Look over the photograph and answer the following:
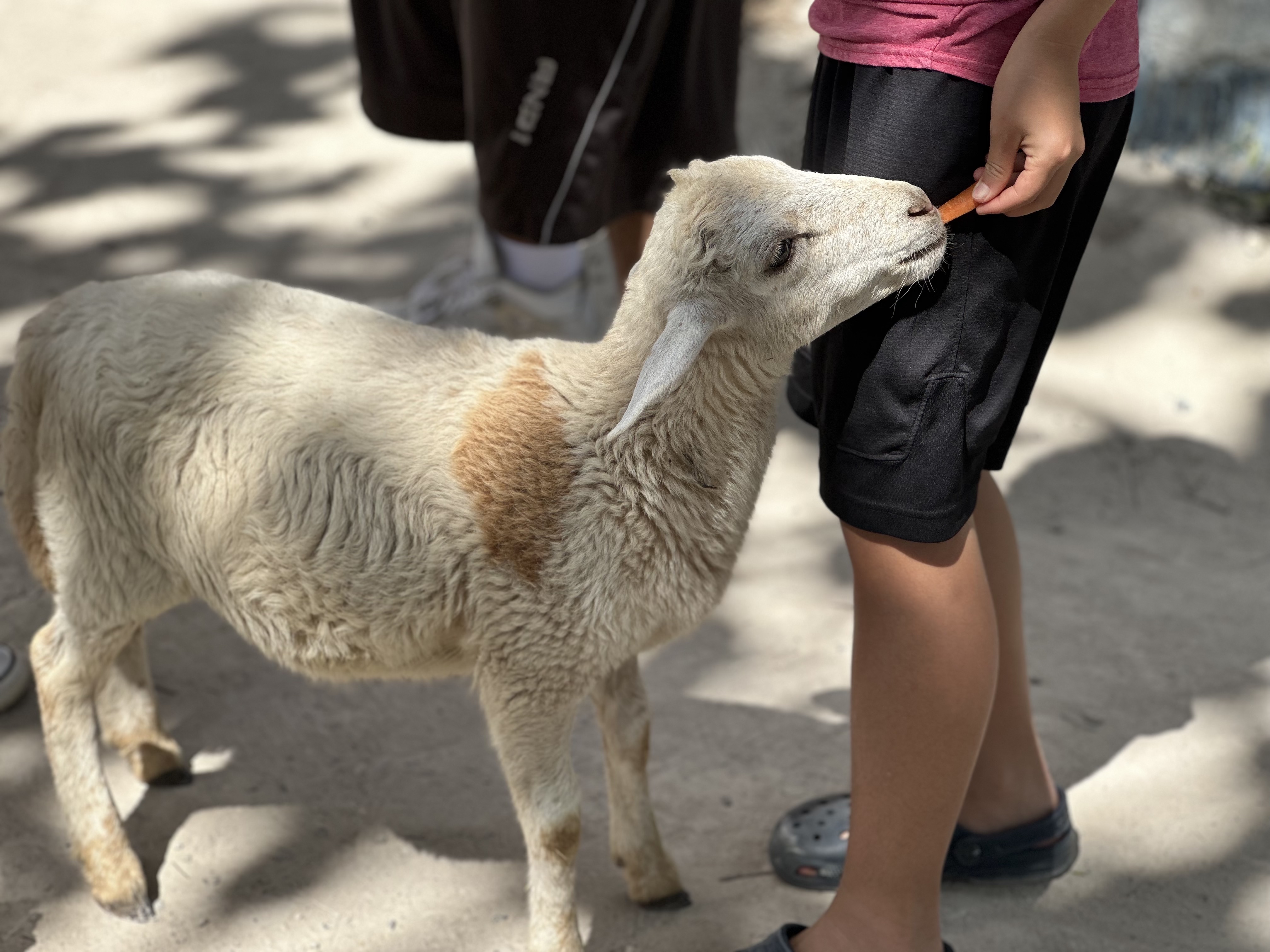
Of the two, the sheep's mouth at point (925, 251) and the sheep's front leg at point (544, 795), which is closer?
the sheep's mouth at point (925, 251)

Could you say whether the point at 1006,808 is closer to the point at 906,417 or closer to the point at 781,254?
the point at 906,417

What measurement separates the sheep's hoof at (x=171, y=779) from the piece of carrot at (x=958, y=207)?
205 centimetres

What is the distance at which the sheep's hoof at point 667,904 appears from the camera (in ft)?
8.09

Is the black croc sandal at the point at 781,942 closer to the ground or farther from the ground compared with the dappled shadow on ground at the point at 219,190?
farther from the ground

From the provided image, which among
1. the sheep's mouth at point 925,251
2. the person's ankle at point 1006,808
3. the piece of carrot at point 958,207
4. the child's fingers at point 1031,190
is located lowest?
the person's ankle at point 1006,808

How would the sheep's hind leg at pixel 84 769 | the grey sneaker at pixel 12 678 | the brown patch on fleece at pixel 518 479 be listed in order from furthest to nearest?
the grey sneaker at pixel 12 678 → the sheep's hind leg at pixel 84 769 → the brown patch on fleece at pixel 518 479

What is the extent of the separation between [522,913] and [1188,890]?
4.39ft

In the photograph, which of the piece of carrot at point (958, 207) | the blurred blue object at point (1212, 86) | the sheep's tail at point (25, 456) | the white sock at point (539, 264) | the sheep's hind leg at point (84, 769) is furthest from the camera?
the blurred blue object at point (1212, 86)

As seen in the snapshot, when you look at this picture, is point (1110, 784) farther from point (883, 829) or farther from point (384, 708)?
point (384, 708)

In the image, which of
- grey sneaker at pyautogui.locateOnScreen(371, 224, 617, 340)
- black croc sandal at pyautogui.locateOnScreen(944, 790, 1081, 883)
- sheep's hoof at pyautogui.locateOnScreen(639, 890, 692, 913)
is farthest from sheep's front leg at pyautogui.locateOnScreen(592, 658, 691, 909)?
grey sneaker at pyautogui.locateOnScreen(371, 224, 617, 340)

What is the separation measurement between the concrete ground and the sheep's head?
1225mm

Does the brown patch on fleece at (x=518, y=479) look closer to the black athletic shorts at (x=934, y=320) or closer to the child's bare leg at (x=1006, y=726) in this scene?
the black athletic shorts at (x=934, y=320)

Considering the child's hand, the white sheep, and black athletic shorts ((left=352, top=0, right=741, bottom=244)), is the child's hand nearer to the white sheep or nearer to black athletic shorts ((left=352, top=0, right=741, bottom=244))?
the white sheep

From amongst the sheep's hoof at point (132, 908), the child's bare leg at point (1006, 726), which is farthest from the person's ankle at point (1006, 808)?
the sheep's hoof at point (132, 908)
